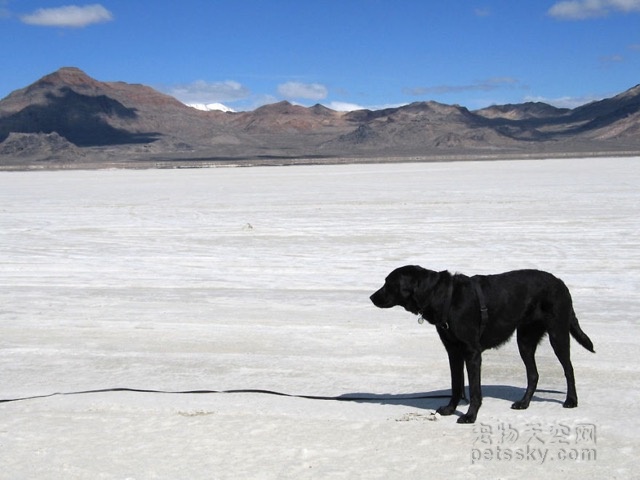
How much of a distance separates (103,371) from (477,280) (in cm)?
328

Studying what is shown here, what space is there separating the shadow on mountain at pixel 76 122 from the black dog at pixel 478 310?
17318 cm

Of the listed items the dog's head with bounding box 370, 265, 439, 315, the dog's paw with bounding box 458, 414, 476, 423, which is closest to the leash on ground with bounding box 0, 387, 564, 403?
the dog's paw with bounding box 458, 414, 476, 423

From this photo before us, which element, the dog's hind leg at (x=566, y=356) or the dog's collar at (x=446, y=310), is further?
the dog's hind leg at (x=566, y=356)

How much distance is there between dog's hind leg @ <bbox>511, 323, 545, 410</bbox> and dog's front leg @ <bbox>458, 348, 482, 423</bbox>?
42 centimetres

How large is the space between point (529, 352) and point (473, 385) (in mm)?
644

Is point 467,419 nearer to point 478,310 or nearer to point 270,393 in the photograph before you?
point 478,310

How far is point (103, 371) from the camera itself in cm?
712

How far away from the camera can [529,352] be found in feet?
19.3

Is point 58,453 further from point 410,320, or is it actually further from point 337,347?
point 410,320

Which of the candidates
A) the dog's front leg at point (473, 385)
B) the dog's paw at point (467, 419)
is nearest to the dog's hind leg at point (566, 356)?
Result: the dog's front leg at point (473, 385)

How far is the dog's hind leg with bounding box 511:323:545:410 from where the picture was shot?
576cm

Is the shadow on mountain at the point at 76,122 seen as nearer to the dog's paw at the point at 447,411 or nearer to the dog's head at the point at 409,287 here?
the dog's head at the point at 409,287

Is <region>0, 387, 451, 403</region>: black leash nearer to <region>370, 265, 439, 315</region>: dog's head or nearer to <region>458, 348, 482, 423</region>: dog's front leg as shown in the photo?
<region>458, 348, 482, 423</region>: dog's front leg

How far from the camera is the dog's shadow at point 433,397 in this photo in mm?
6020
